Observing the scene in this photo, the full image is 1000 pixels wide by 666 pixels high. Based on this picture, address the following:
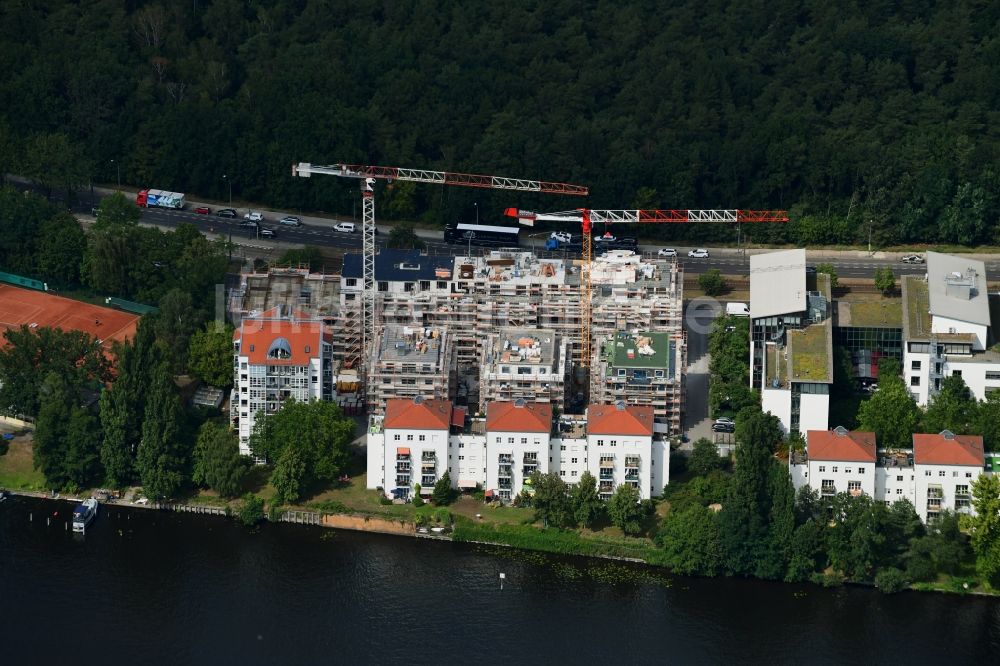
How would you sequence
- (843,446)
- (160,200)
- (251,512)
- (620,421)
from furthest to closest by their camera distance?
(160,200) < (251,512) < (620,421) < (843,446)

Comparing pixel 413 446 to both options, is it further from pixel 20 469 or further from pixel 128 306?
pixel 128 306

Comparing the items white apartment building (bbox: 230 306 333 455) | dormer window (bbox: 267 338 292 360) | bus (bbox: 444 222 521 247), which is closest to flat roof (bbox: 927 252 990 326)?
bus (bbox: 444 222 521 247)

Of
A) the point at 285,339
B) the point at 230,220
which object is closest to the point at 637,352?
the point at 285,339

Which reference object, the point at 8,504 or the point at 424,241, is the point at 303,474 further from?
the point at 424,241

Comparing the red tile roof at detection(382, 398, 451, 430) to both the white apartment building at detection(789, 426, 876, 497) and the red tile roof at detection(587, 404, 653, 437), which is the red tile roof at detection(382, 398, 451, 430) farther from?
the white apartment building at detection(789, 426, 876, 497)

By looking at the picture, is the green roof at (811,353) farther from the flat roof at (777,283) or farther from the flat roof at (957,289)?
the flat roof at (957,289)

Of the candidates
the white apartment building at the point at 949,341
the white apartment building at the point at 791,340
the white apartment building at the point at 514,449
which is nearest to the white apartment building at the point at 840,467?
the white apartment building at the point at 791,340

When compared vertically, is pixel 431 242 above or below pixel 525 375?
above

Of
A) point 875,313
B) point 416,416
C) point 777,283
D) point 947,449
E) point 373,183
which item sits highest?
point 373,183
